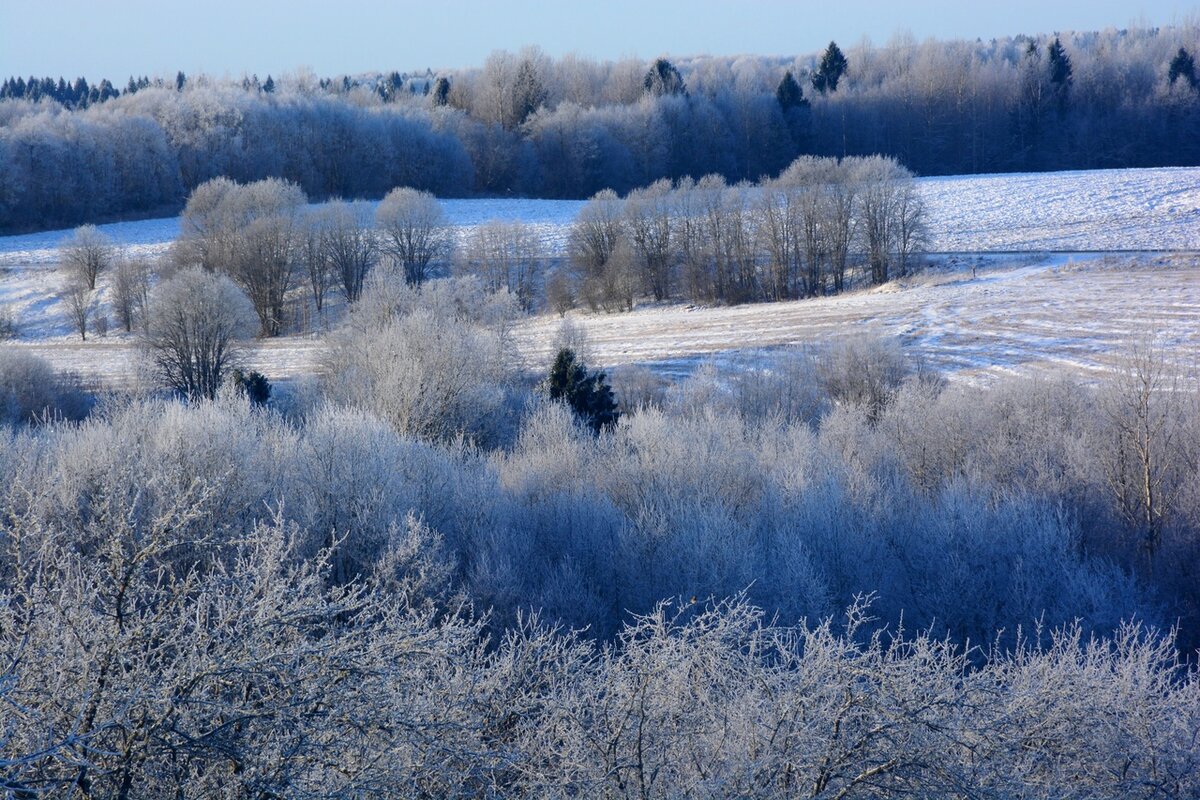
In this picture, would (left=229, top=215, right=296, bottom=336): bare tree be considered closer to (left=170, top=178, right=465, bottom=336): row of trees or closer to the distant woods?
(left=170, top=178, right=465, bottom=336): row of trees

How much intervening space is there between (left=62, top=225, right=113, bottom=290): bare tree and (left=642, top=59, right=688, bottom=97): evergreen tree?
43.8 meters

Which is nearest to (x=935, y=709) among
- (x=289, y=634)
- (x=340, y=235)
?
(x=289, y=634)

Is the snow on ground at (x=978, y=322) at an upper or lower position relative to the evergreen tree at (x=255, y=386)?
lower

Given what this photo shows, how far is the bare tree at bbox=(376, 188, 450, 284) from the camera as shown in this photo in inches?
2165

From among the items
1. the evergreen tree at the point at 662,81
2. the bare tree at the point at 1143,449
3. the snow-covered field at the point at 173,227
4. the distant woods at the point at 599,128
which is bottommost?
the bare tree at the point at 1143,449

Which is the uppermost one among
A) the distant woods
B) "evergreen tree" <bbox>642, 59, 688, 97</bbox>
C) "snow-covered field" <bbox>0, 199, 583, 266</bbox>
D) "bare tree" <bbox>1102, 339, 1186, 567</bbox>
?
"evergreen tree" <bbox>642, 59, 688, 97</bbox>

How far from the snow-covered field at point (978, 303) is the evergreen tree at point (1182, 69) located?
20400 millimetres

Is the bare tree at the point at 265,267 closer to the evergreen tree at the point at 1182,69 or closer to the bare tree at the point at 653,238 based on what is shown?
the bare tree at the point at 653,238

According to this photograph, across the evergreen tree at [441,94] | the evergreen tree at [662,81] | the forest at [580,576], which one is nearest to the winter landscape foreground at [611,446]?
the forest at [580,576]

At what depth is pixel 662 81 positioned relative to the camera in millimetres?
83438

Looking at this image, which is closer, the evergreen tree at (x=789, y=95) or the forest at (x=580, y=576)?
the forest at (x=580, y=576)

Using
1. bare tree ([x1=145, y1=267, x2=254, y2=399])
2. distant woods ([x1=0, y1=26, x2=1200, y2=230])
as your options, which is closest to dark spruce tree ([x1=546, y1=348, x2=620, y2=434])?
bare tree ([x1=145, y1=267, x2=254, y2=399])

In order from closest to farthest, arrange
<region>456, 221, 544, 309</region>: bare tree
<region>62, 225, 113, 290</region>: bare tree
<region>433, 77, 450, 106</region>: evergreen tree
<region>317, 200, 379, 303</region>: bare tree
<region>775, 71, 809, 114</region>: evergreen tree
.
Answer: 1. <region>62, 225, 113, 290</region>: bare tree
2. <region>456, 221, 544, 309</region>: bare tree
3. <region>317, 200, 379, 303</region>: bare tree
4. <region>775, 71, 809, 114</region>: evergreen tree
5. <region>433, 77, 450, 106</region>: evergreen tree

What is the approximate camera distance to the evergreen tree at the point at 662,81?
3226 inches
